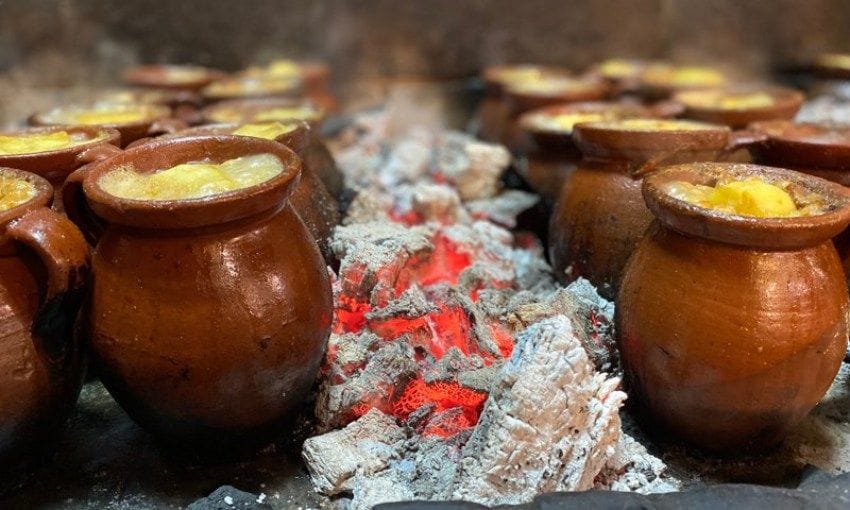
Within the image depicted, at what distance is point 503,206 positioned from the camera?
4.47 meters

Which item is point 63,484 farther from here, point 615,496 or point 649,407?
point 649,407

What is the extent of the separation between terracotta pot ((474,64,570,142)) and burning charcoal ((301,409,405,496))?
11.6 feet

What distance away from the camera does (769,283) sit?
212 centimetres

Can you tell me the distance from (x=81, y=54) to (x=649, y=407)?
6.23 metres

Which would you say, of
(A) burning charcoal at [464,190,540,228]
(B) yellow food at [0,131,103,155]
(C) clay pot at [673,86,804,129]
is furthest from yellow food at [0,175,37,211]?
(C) clay pot at [673,86,804,129]

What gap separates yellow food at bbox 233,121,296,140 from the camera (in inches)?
124

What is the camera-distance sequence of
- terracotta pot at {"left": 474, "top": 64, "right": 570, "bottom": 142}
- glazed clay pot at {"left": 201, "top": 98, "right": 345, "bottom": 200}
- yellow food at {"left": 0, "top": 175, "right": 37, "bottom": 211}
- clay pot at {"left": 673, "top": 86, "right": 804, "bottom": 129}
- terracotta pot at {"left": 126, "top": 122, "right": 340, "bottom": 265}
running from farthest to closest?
terracotta pot at {"left": 474, "top": 64, "right": 570, "bottom": 142}
clay pot at {"left": 673, "top": 86, "right": 804, "bottom": 129}
glazed clay pot at {"left": 201, "top": 98, "right": 345, "bottom": 200}
terracotta pot at {"left": 126, "top": 122, "right": 340, "bottom": 265}
yellow food at {"left": 0, "top": 175, "right": 37, "bottom": 211}

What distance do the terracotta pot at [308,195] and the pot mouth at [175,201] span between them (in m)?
0.60

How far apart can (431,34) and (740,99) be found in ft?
11.7

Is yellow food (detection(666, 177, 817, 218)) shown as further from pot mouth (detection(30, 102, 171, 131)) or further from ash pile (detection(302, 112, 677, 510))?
pot mouth (detection(30, 102, 171, 131))

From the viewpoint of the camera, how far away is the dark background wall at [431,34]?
6617 mm

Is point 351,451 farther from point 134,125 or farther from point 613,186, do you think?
point 134,125

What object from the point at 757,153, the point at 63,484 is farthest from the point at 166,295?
the point at 757,153

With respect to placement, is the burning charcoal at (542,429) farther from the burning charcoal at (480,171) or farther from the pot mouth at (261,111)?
the burning charcoal at (480,171)
